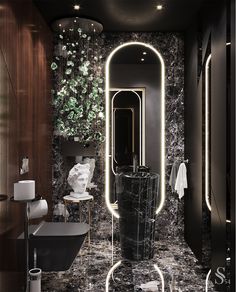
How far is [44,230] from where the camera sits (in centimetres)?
310

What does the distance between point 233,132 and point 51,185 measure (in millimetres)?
2561

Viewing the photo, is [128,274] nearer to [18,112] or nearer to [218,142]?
[218,142]

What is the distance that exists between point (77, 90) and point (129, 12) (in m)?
1.19

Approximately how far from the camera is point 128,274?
11.3 ft

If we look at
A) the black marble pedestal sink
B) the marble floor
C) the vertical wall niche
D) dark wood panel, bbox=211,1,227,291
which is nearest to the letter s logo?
dark wood panel, bbox=211,1,227,291

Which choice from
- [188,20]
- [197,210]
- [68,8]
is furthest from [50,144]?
[188,20]

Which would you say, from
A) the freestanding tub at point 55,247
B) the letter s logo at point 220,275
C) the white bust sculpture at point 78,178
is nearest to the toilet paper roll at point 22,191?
the freestanding tub at point 55,247

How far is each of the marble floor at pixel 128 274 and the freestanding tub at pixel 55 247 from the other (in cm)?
34

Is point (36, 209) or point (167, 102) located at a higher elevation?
point (167, 102)

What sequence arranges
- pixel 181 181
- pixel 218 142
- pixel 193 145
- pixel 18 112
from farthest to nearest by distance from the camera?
pixel 181 181
pixel 193 145
pixel 218 142
pixel 18 112

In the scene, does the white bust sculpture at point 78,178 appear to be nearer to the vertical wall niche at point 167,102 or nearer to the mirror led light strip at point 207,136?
the vertical wall niche at point 167,102

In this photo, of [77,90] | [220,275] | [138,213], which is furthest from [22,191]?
[77,90]

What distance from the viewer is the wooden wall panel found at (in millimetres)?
2564

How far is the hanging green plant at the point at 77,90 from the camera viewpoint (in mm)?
4430
